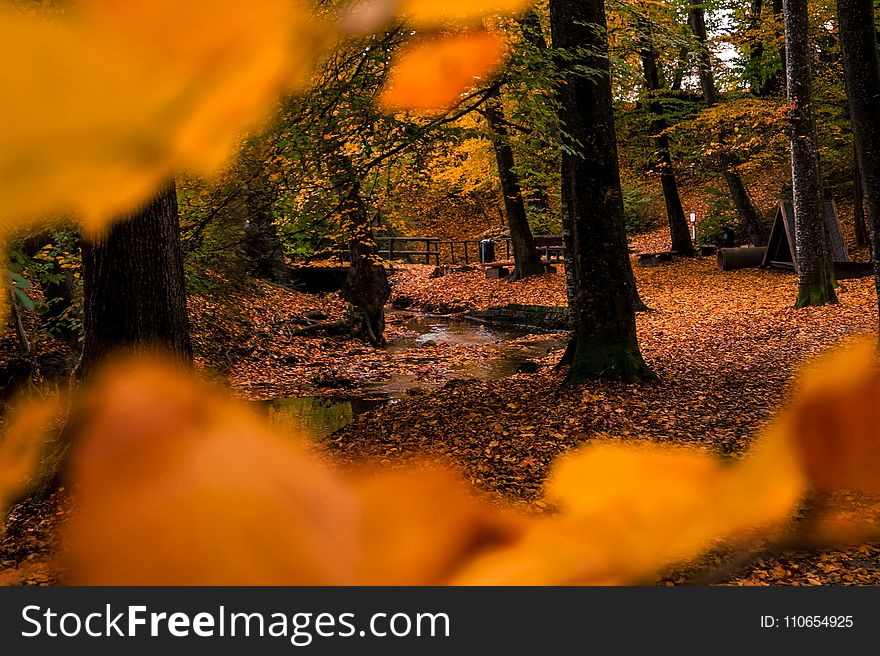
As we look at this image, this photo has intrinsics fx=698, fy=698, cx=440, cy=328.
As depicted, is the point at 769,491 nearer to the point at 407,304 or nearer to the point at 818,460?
the point at 818,460

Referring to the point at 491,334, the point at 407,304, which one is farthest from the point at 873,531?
the point at 407,304

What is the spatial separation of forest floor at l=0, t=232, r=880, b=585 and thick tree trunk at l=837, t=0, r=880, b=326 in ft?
7.53

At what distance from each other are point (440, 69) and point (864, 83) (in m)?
4.20

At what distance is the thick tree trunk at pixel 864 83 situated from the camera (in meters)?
6.67

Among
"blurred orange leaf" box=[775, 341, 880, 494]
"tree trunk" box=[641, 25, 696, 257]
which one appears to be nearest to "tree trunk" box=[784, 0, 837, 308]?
"blurred orange leaf" box=[775, 341, 880, 494]

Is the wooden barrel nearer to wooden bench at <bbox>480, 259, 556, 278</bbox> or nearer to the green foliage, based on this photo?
wooden bench at <bbox>480, 259, 556, 278</bbox>

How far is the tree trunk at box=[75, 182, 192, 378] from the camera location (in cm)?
511

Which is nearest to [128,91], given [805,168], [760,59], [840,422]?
[840,422]

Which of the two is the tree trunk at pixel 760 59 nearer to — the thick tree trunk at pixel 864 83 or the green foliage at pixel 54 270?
the thick tree trunk at pixel 864 83

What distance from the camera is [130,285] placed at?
16.9 feet

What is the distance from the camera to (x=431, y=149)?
26.1 feet

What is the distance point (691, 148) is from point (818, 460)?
52.3 feet

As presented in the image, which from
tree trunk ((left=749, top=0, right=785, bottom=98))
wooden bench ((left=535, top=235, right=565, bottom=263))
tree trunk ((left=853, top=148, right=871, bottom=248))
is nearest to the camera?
tree trunk ((left=853, top=148, right=871, bottom=248))

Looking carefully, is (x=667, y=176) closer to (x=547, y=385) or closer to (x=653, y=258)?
(x=653, y=258)
